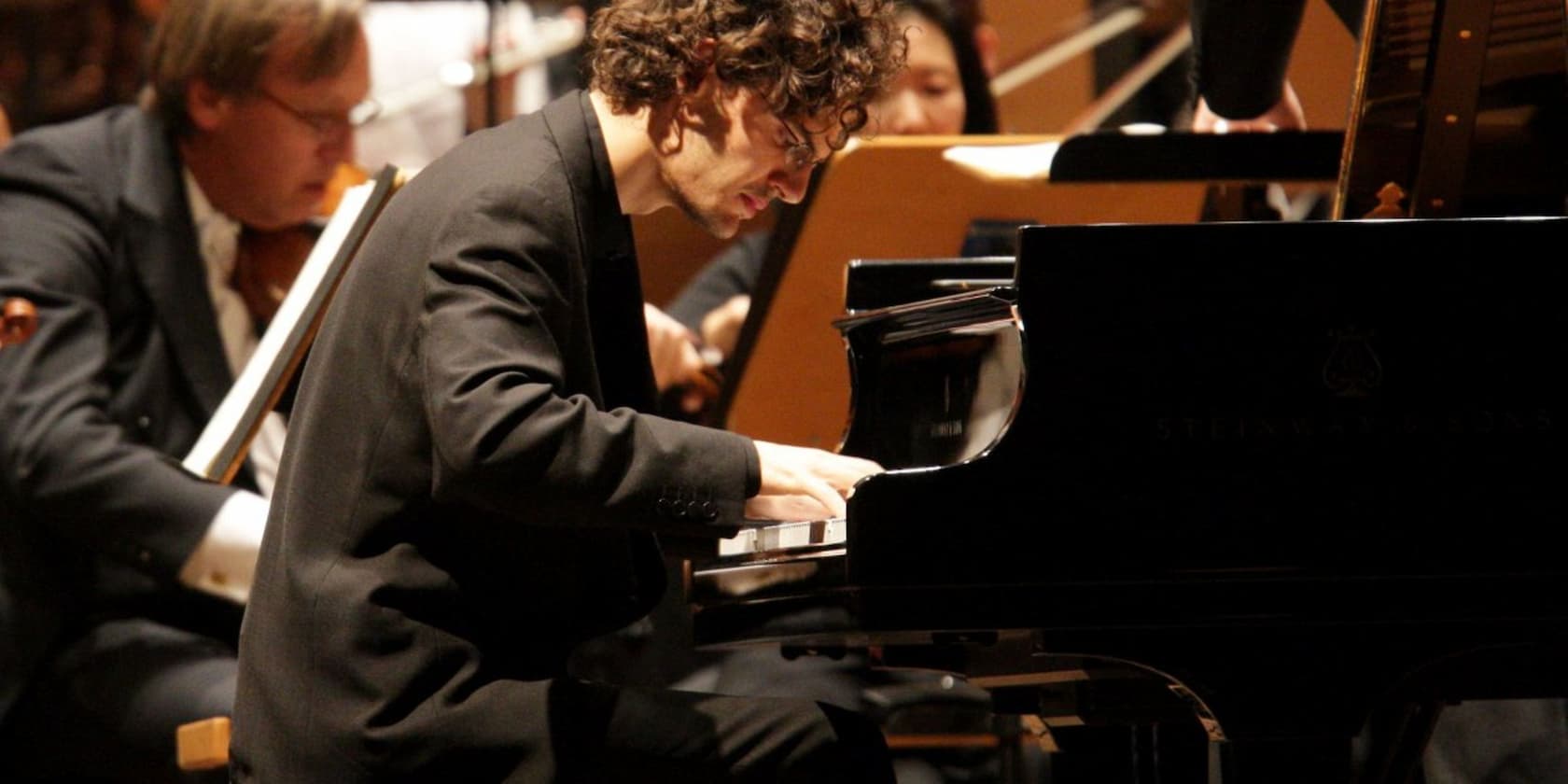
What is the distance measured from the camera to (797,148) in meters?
1.91

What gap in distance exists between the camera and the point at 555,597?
1.79m

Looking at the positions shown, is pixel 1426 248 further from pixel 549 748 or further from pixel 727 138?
pixel 549 748

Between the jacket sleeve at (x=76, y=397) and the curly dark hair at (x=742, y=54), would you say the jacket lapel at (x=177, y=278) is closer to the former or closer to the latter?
the jacket sleeve at (x=76, y=397)

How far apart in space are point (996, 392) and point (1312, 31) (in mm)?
1157

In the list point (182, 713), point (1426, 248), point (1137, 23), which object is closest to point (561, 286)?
point (1426, 248)

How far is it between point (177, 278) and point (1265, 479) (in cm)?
197

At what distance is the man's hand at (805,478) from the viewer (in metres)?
1.67

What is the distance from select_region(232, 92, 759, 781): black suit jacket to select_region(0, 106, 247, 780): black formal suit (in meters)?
0.98

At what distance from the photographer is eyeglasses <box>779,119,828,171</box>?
190 centimetres

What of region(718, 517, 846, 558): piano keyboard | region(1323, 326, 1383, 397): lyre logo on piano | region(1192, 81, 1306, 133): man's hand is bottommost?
region(718, 517, 846, 558): piano keyboard

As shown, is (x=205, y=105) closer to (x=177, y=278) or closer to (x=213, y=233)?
(x=213, y=233)

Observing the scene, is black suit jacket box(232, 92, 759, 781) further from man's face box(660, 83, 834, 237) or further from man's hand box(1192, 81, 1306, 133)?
man's hand box(1192, 81, 1306, 133)

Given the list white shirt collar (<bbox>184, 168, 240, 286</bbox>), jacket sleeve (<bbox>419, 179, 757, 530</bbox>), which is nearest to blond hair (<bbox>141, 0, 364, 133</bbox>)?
white shirt collar (<bbox>184, 168, 240, 286</bbox>)

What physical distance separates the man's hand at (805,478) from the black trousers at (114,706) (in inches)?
50.5
